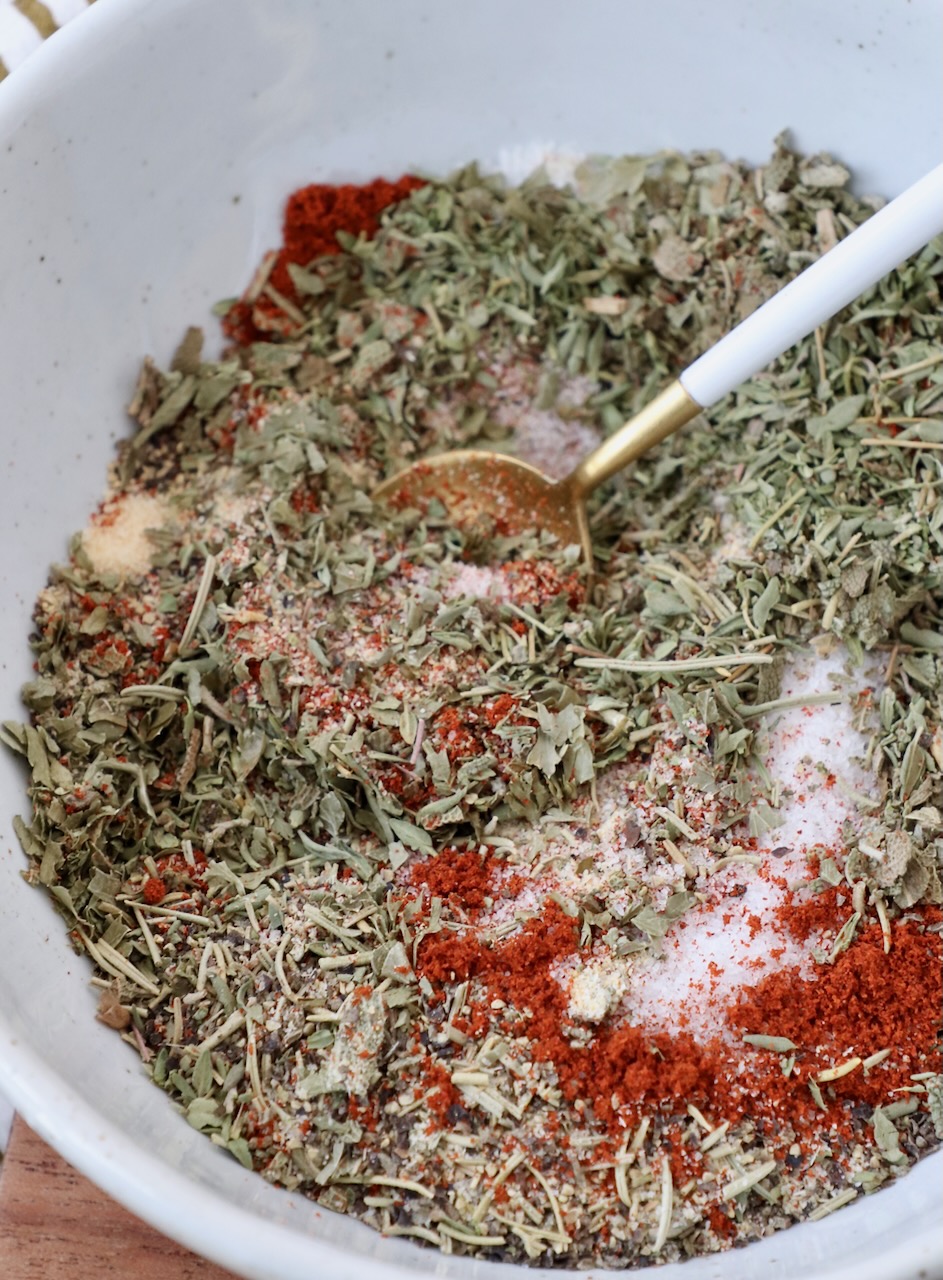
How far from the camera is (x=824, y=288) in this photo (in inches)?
50.4

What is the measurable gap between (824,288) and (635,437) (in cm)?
29

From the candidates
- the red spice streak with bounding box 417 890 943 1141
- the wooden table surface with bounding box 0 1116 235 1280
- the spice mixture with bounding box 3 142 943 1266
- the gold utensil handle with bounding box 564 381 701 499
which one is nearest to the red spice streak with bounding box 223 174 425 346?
the spice mixture with bounding box 3 142 943 1266

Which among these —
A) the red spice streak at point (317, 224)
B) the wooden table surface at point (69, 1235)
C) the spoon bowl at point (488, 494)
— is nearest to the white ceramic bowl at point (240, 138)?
the red spice streak at point (317, 224)

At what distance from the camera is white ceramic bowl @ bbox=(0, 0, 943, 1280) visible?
1169 millimetres

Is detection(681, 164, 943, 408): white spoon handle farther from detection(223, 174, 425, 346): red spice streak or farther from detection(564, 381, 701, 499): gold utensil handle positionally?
detection(223, 174, 425, 346): red spice streak

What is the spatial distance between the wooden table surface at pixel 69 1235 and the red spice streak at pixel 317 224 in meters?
1.06

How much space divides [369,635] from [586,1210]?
2.14 ft

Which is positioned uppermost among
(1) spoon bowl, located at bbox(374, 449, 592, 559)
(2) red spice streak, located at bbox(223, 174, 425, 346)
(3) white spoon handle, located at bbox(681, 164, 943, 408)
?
(2) red spice streak, located at bbox(223, 174, 425, 346)

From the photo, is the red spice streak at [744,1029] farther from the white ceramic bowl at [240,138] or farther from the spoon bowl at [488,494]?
the spoon bowl at [488,494]

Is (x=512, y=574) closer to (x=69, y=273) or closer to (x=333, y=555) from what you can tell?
(x=333, y=555)

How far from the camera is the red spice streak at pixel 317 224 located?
5.27 ft

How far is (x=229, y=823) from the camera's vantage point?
132 cm

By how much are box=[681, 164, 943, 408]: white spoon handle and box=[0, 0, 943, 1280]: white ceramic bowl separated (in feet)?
0.85

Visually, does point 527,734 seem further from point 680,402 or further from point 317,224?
point 317,224
